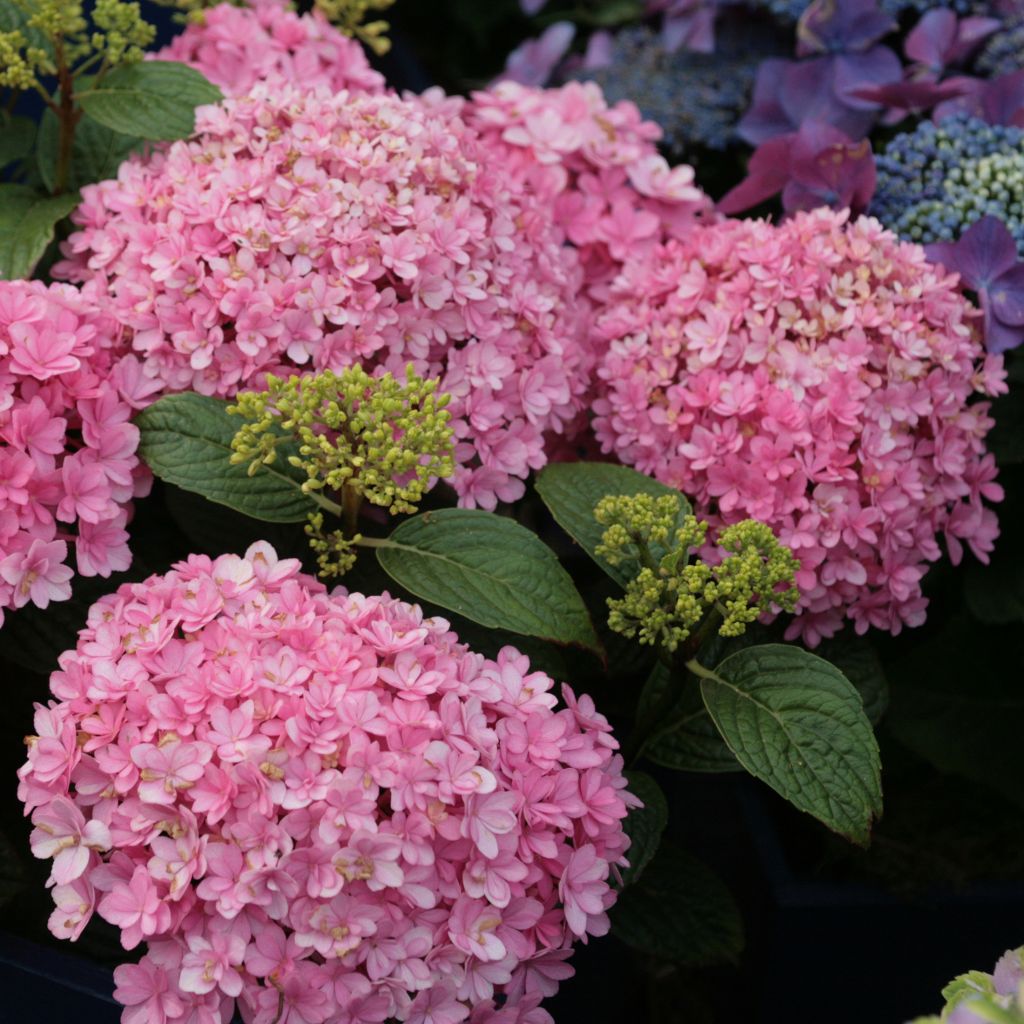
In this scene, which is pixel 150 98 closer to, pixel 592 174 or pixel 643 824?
pixel 592 174

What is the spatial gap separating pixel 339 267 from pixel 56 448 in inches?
9.7

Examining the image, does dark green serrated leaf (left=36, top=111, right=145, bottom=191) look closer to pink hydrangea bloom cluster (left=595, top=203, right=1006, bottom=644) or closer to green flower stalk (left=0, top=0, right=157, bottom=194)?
green flower stalk (left=0, top=0, right=157, bottom=194)

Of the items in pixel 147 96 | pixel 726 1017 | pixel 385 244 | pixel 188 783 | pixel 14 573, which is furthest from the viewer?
pixel 726 1017

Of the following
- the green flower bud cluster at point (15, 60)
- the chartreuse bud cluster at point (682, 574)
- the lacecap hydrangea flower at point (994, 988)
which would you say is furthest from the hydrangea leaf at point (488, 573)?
the green flower bud cluster at point (15, 60)

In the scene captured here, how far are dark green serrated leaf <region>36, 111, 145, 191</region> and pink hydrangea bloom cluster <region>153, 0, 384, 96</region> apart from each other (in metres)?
0.10

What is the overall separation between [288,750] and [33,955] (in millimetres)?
327

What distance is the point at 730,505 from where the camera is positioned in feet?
3.24

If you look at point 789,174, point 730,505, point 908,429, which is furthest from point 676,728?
point 789,174

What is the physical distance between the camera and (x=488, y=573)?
90 cm

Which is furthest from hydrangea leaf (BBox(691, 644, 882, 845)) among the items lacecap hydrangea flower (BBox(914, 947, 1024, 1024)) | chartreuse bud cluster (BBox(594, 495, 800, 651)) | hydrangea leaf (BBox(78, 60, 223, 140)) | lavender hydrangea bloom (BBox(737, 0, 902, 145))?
lavender hydrangea bloom (BBox(737, 0, 902, 145))

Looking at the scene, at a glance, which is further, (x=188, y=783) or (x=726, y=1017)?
(x=726, y=1017)

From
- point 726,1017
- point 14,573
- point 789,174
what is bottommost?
point 726,1017

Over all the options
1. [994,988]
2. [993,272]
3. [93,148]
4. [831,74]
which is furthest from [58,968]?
[831,74]

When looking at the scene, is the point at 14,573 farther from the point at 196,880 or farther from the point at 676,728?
the point at 676,728
